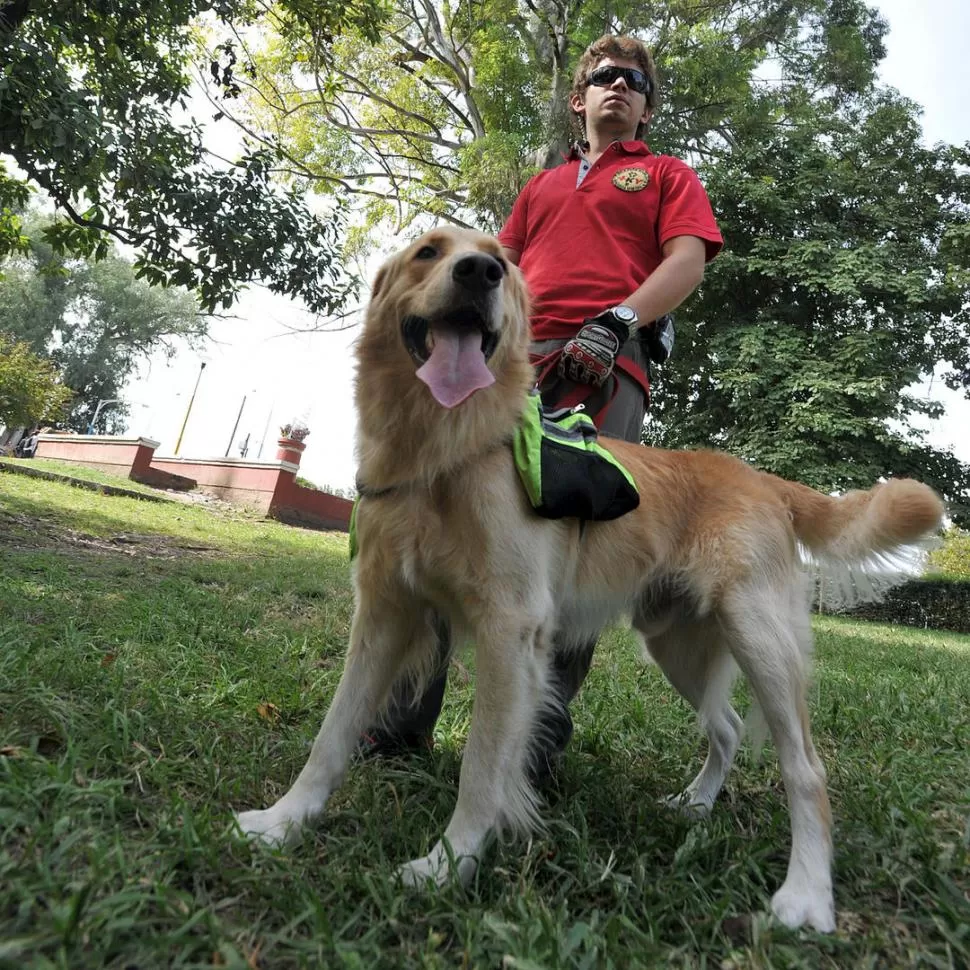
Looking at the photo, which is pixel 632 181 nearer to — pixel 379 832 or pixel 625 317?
pixel 625 317

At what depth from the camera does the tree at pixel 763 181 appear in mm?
14383

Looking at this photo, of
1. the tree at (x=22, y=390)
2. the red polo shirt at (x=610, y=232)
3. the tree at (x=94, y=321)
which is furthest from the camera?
the tree at (x=94, y=321)

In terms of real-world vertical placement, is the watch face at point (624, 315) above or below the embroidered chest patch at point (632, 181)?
below

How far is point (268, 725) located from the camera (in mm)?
2639

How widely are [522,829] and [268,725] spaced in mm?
1145

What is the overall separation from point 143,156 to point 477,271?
4.32m

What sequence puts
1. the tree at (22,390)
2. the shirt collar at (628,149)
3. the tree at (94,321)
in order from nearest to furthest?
the shirt collar at (628,149)
the tree at (22,390)
the tree at (94,321)

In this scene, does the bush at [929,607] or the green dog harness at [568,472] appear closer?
the green dog harness at [568,472]

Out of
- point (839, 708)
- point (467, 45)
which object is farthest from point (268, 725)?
point (467, 45)

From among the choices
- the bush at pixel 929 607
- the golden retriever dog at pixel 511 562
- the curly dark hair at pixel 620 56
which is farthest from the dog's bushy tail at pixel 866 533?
the bush at pixel 929 607

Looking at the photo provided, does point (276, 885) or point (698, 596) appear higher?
point (698, 596)

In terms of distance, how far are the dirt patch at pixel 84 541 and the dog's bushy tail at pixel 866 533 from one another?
237 inches

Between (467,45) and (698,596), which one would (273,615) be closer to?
(698,596)

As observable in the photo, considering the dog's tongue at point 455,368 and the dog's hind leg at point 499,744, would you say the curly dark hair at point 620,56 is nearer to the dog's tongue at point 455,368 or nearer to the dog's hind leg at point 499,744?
the dog's tongue at point 455,368
